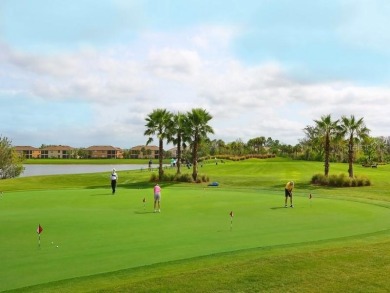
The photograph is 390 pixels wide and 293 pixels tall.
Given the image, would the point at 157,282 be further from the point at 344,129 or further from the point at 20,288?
the point at 344,129

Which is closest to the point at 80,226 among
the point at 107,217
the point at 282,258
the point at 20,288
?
the point at 107,217

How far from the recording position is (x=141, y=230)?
1612 cm

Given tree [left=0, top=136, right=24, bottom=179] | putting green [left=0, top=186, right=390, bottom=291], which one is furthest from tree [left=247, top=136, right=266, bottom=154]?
putting green [left=0, top=186, right=390, bottom=291]

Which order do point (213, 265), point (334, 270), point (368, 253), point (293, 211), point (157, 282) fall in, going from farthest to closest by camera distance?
point (293, 211), point (368, 253), point (213, 265), point (334, 270), point (157, 282)

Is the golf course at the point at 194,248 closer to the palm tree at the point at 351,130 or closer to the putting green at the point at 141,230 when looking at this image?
the putting green at the point at 141,230

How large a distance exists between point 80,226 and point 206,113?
32.6 meters

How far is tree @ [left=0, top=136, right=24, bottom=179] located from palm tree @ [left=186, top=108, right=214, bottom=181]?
130 ft

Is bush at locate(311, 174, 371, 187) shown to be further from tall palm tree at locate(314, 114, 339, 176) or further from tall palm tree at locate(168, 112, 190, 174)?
tall palm tree at locate(168, 112, 190, 174)

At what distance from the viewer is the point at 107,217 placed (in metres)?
19.6

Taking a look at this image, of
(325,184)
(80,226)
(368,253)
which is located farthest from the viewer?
(325,184)

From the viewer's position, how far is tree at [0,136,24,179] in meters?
72.2

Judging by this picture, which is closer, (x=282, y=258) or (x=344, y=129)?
(x=282, y=258)

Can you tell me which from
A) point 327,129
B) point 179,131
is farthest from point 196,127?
point 327,129

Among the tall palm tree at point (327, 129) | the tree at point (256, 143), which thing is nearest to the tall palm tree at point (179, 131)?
the tall palm tree at point (327, 129)
